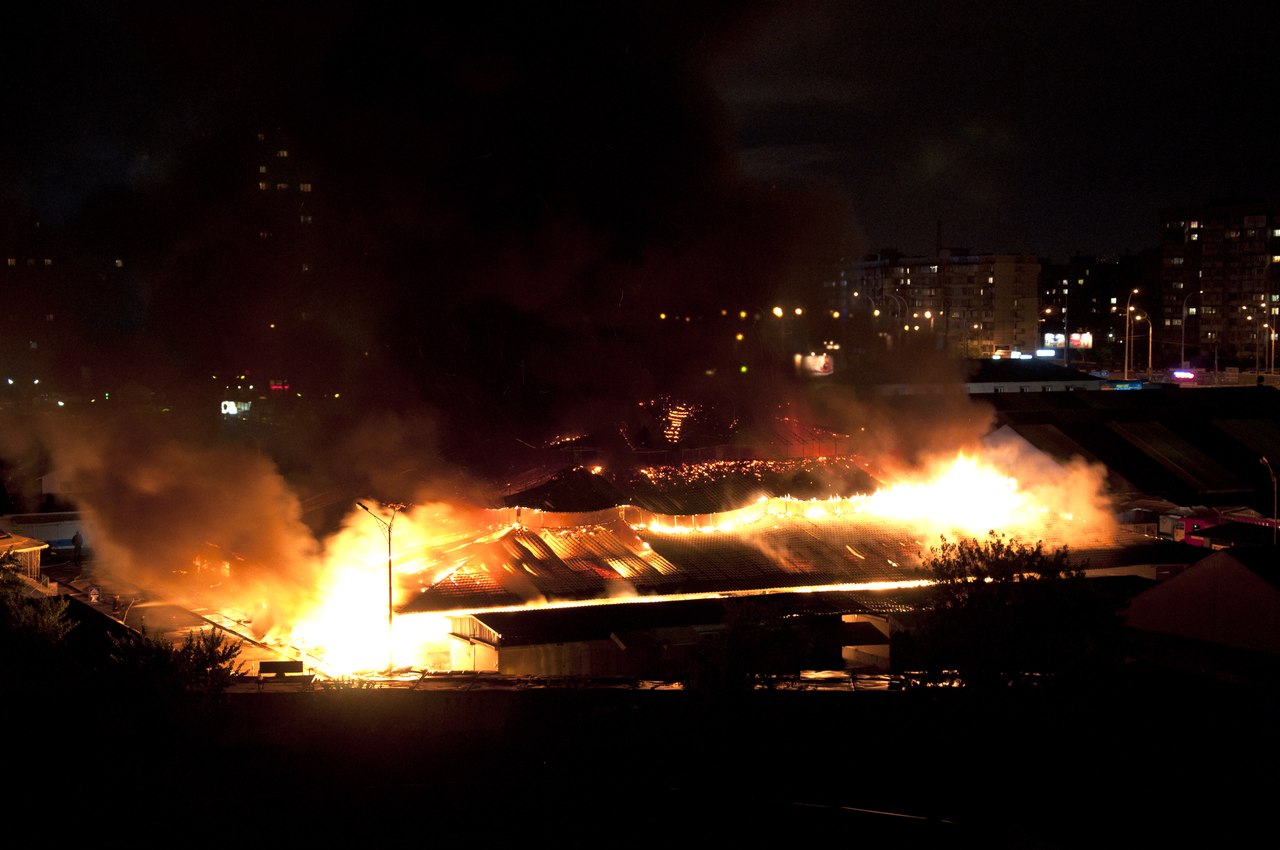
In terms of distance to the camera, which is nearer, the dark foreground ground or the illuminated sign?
the dark foreground ground

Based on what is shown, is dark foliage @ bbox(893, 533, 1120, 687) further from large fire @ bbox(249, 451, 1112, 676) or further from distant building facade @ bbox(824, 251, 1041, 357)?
distant building facade @ bbox(824, 251, 1041, 357)

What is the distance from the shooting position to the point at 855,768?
11398mm

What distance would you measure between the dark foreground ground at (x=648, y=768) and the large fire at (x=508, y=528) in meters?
2.40

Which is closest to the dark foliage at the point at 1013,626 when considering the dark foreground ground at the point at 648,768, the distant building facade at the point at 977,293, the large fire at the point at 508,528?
the dark foreground ground at the point at 648,768

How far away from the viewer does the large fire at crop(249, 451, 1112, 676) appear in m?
15.7

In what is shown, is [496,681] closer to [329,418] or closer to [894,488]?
[894,488]

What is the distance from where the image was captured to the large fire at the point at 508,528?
15.7m

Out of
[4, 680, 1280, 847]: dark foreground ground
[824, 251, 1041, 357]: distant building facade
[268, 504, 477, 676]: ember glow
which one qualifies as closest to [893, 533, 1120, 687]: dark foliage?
[4, 680, 1280, 847]: dark foreground ground

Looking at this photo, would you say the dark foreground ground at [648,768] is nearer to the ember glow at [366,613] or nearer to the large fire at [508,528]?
the ember glow at [366,613]

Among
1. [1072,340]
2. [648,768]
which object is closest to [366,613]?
[648,768]

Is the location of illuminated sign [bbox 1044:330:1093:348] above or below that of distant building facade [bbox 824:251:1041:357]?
below

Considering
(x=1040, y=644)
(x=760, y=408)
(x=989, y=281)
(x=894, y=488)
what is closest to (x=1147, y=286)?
(x=989, y=281)

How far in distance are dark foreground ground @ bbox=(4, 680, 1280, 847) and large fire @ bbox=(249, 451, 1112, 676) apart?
2399mm

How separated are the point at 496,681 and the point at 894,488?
36.3 feet
